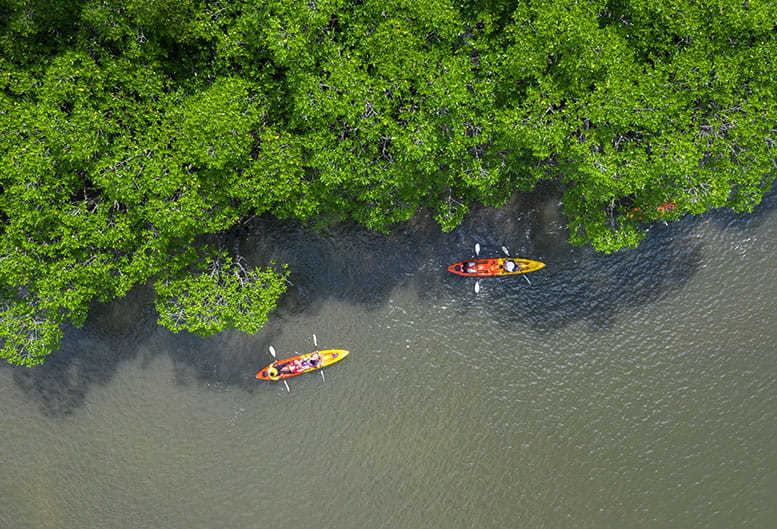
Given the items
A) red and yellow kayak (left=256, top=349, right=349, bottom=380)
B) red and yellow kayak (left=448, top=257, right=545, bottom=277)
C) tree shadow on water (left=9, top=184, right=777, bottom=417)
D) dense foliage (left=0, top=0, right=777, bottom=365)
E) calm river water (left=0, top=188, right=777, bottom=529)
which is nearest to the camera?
dense foliage (left=0, top=0, right=777, bottom=365)

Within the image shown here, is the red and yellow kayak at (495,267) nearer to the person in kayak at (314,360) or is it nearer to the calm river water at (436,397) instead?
the calm river water at (436,397)

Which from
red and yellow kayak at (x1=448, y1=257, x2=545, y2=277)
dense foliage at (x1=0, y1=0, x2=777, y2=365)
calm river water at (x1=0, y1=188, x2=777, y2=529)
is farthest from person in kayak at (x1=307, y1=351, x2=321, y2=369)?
dense foliage at (x1=0, y1=0, x2=777, y2=365)

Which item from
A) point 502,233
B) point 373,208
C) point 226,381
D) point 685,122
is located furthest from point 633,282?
point 226,381

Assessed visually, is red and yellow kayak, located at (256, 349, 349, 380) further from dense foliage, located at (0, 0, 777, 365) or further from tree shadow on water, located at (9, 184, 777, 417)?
dense foliage, located at (0, 0, 777, 365)

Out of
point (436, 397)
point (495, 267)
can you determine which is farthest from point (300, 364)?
point (495, 267)

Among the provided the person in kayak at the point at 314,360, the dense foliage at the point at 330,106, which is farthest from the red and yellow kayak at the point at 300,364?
the dense foliage at the point at 330,106
